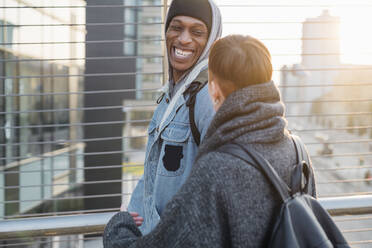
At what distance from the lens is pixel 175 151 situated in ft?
4.20

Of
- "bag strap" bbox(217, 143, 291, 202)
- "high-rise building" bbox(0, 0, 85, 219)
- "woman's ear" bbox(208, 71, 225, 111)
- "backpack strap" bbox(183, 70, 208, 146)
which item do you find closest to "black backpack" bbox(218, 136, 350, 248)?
"bag strap" bbox(217, 143, 291, 202)

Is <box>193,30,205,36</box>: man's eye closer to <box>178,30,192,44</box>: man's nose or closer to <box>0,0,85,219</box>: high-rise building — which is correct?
<box>178,30,192,44</box>: man's nose

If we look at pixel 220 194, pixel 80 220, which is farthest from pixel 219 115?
pixel 80 220

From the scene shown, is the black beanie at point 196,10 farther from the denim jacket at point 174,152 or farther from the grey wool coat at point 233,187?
the grey wool coat at point 233,187

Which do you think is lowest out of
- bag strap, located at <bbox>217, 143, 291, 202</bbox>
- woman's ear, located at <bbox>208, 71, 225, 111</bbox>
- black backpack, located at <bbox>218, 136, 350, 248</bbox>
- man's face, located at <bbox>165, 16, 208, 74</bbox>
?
black backpack, located at <bbox>218, 136, 350, 248</bbox>

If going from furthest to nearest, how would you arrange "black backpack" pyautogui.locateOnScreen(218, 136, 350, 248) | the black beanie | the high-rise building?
the high-rise building < the black beanie < "black backpack" pyautogui.locateOnScreen(218, 136, 350, 248)

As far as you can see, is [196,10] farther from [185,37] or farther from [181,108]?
[181,108]

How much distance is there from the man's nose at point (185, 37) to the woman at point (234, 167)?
40cm

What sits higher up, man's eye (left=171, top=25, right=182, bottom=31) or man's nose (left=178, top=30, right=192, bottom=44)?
man's eye (left=171, top=25, right=182, bottom=31)

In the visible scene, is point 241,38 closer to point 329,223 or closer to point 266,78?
point 266,78

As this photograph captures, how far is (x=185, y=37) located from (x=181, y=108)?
294 mm

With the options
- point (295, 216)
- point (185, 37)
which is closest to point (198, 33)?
point (185, 37)

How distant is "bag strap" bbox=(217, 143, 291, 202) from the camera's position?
2.92 feet

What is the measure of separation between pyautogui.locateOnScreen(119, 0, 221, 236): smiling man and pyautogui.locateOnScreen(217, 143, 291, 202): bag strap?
0.97 ft
